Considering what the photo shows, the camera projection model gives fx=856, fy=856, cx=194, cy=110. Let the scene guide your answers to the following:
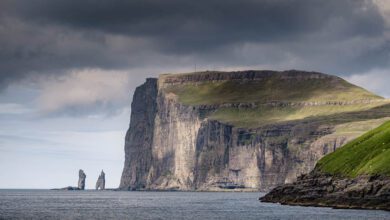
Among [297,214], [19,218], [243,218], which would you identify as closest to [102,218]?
[19,218]

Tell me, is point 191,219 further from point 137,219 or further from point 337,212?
point 337,212

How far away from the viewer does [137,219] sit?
635 feet

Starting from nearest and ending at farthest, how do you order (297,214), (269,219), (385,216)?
(385,216), (269,219), (297,214)

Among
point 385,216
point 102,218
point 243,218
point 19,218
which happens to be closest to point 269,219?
point 243,218

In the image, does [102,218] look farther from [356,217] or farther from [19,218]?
[356,217]

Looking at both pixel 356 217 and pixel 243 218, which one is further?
pixel 243 218

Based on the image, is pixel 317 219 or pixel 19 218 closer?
pixel 317 219

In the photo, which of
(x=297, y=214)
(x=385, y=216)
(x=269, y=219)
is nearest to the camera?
(x=385, y=216)

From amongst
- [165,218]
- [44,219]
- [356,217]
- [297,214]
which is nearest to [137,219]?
[165,218]

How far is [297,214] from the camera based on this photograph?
7717 inches

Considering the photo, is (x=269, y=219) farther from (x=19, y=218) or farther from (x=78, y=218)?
(x=19, y=218)

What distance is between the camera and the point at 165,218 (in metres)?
199

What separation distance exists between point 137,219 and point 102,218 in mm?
8661

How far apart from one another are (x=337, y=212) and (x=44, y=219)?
66.5 m
